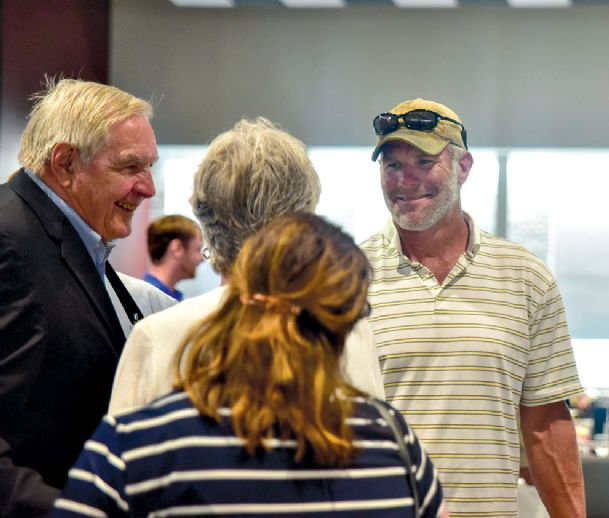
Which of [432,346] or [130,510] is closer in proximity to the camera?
[130,510]

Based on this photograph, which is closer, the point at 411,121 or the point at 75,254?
the point at 75,254

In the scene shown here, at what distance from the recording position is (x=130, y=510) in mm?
1398

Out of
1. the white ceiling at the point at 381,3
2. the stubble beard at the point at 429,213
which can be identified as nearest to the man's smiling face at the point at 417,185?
the stubble beard at the point at 429,213

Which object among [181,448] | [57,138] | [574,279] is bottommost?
[574,279]

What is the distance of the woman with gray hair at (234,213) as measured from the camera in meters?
1.76

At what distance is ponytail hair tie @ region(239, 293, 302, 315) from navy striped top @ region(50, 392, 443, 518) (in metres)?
0.14

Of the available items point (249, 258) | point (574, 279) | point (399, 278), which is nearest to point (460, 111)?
point (574, 279)

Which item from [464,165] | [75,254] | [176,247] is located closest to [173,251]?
[176,247]

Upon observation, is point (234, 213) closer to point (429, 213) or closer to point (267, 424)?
point (267, 424)

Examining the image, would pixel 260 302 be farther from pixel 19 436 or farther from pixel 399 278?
pixel 399 278

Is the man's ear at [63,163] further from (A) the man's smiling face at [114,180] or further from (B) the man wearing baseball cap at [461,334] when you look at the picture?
(B) the man wearing baseball cap at [461,334]

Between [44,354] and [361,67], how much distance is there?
18.2 ft

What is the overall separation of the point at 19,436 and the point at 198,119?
18.3 ft

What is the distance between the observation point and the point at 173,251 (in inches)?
235
